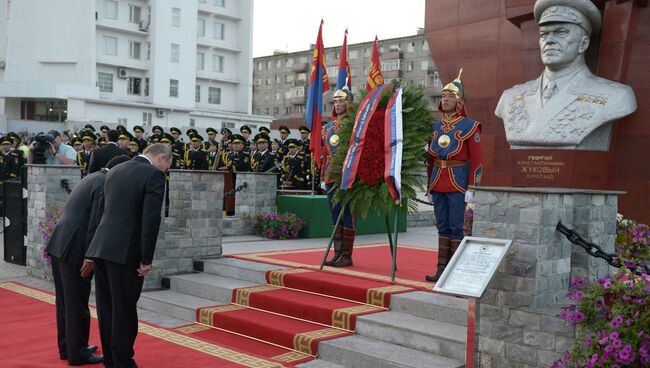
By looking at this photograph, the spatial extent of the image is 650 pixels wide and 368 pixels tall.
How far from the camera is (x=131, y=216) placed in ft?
17.4

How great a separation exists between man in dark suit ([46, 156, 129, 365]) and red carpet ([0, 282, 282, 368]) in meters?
0.23

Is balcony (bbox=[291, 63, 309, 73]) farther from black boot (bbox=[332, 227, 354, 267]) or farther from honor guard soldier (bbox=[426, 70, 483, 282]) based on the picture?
honor guard soldier (bbox=[426, 70, 483, 282])

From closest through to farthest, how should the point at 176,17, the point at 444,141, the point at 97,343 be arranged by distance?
the point at 97,343
the point at 444,141
the point at 176,17

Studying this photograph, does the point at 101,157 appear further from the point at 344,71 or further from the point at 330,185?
the point at 344,71

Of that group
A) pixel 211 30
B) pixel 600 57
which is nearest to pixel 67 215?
pixel 600 57

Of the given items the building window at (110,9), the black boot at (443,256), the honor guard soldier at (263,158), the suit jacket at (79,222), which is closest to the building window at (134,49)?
the building window at (110,9)

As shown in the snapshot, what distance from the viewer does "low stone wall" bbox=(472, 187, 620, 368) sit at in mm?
4918

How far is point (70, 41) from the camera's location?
39.2 metres

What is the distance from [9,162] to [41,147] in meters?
3.64

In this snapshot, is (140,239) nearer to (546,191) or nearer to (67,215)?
(67,215)

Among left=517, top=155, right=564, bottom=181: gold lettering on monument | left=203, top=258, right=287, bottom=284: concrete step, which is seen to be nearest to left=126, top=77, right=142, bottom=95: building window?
left=203, top=258, right=287, bottom=284: concrete step

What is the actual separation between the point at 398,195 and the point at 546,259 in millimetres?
2374

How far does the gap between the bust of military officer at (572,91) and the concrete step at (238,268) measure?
12.9 ft

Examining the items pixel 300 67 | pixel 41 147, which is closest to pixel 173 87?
pixel 300 67
